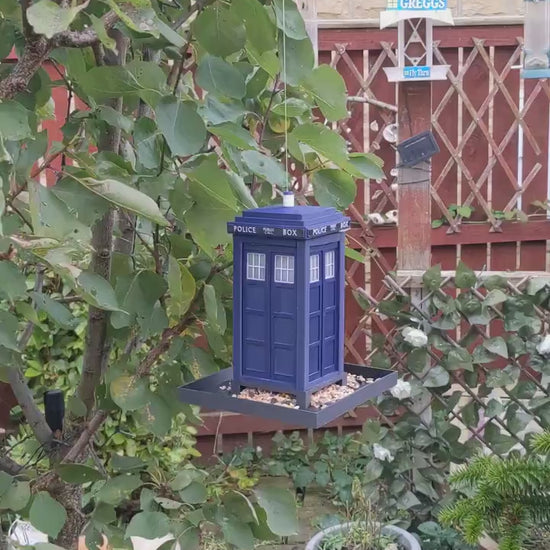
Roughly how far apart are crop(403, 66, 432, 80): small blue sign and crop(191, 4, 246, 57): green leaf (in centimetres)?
171

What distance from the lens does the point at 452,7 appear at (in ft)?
14.1

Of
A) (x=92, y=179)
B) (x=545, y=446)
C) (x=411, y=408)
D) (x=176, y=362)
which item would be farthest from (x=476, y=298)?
(x=92, y=179)

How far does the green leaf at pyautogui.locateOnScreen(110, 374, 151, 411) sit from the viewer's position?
110 cm

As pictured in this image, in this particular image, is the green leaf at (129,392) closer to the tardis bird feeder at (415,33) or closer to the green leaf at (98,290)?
the green leaf at (98,290)

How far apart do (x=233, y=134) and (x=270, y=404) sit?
0.37 meters

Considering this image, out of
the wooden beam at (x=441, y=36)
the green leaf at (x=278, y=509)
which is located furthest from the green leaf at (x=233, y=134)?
the wooden beam at (x=441, y=36)

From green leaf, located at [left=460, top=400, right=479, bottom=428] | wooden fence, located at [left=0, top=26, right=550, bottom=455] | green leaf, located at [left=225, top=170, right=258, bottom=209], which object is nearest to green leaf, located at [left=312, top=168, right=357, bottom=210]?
green leaf, located at [left=225, top=170, right=258, bottom=209]

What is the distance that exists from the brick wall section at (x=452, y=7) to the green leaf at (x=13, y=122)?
3595 mm

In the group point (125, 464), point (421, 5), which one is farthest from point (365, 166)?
point (421, 5)

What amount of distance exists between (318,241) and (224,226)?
152mm

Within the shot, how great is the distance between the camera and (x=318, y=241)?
1.16 metres

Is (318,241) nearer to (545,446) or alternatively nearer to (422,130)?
(545,446)

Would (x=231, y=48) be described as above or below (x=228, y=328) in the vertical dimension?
above

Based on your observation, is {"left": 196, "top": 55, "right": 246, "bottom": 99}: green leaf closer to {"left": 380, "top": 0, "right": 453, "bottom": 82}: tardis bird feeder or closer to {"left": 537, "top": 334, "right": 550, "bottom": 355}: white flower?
{"left": 380, "top": 0, "right": 453, "bottom": 82}: tardis bird feeder
